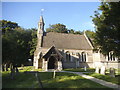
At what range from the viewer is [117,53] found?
1391cm

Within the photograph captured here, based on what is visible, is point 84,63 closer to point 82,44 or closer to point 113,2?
point 82,44

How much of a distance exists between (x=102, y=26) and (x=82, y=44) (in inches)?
790

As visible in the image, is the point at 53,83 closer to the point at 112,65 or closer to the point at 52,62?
the point at 52,62

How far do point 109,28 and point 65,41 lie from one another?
1987 centimetres

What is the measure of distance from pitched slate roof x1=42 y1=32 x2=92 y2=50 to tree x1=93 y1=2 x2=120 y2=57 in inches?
668

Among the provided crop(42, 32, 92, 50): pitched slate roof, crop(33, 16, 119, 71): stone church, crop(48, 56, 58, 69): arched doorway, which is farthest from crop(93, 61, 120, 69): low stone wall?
crop(48, 56, 58, 69): arched doorway

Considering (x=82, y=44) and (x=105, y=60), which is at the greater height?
(x=82, y=44)

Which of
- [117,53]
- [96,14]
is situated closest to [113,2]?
[96,14]

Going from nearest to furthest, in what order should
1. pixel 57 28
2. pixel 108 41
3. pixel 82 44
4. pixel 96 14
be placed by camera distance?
pixel 108 41 → pixel 96 14 → pixel 82 44 → pixel 57 28

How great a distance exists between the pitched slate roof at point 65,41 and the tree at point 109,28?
1696 centimetres

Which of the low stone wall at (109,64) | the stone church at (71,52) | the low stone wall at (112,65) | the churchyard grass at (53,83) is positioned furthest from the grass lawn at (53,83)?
the low stone wall at (112,65)

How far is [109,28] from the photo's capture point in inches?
A: 547

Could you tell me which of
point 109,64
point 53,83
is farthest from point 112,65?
point 53,83

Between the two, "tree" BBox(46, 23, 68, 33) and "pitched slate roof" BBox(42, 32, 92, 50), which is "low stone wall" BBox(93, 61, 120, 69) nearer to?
"pitched slate roof" BBox(42, 32, 92, 50)
